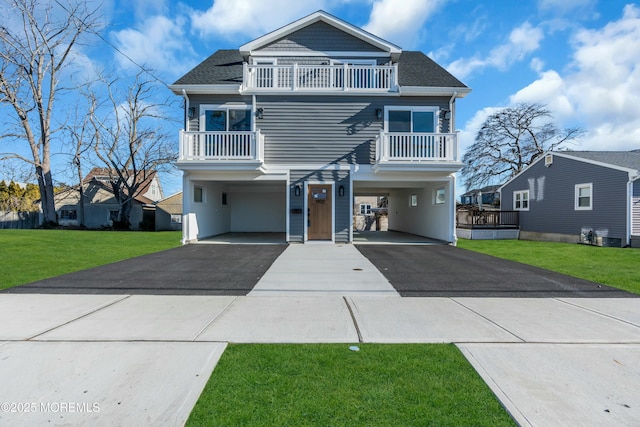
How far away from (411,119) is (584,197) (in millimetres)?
9143

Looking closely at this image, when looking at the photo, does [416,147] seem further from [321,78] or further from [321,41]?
[321,41]

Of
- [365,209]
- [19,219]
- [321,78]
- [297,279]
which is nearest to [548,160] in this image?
[321,78]

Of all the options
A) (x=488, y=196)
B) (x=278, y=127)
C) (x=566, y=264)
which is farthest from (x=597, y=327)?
(x=488, y=196)

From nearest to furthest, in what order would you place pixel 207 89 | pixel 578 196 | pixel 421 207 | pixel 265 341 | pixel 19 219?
pixel 265 341 → pixel 207 89 → pixel 578 196 → pixel 421 207 → pixel 19 219

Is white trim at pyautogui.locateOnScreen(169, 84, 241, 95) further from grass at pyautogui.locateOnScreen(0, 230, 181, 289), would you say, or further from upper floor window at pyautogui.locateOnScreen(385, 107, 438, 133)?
grass at pyautogui.locateOnScreen(0, 230, 181, 289)

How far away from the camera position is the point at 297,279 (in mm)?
5918

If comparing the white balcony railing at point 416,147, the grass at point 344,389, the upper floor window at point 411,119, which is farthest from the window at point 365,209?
the grass at point 344,389

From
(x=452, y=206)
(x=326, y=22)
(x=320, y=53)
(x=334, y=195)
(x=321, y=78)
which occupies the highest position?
(x=326, y=22)

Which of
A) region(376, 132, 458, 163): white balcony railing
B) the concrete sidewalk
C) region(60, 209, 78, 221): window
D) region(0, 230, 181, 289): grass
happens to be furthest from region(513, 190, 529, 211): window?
region(60, 209, 78, 221): window

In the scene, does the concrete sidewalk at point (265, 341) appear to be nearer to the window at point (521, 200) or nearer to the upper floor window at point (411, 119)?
the upper floor window at point (411, 119)

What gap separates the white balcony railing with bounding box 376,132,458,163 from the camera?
1077 centimetres

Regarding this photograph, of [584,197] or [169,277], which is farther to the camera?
[584,197]

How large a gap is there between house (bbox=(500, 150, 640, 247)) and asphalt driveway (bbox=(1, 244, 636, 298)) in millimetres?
8306

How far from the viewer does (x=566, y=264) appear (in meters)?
7.93
